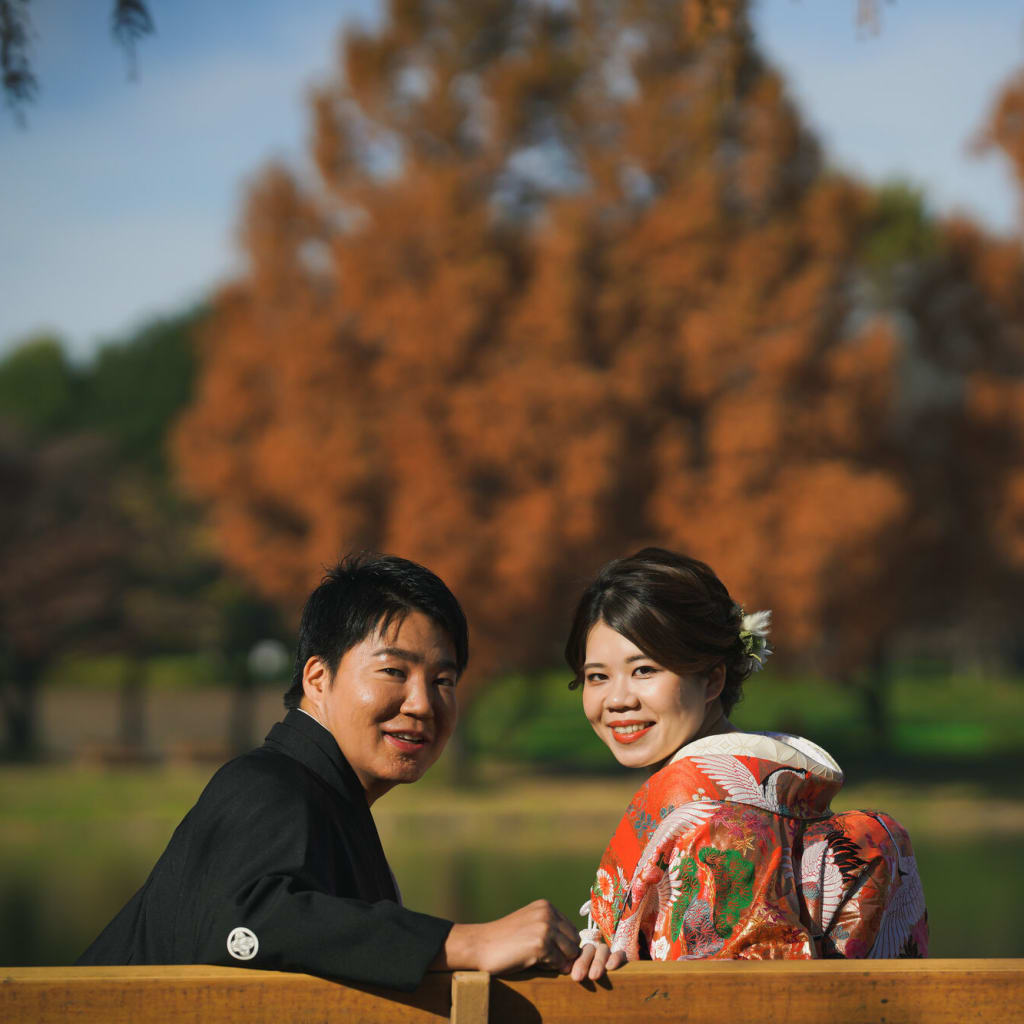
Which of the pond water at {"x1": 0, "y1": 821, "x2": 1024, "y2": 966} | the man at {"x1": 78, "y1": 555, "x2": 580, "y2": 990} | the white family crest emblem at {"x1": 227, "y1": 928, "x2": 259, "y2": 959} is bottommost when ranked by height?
the pond water at {"x1": 0, "y1": 821, "x2": 1024, "y2": 966}

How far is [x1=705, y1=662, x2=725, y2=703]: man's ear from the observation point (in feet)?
7.15

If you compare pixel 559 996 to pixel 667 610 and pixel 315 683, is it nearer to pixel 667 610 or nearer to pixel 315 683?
pixel 315 683

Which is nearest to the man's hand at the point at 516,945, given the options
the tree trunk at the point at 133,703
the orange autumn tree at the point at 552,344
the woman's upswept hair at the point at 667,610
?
the woman's upswept hair at the point at 667,610

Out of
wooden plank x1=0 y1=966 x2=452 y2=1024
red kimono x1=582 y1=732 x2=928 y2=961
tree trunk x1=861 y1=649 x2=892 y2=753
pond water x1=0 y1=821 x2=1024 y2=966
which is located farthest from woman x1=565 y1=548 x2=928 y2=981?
tree trunk x1=861 y1=649 x2=892 y2=753

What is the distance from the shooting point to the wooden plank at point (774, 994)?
138 centimetres

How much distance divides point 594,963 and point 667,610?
0.80 m

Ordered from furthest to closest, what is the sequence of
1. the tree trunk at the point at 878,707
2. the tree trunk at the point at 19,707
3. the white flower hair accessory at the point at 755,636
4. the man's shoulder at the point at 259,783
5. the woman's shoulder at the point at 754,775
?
the tree trunk at the point at 878,707
the tree trunk at the point at 19,707
the white flower hair accessory at the point at 755,636
the woman's shoulder at the point at 754,775
the man's shoulder at the point at 259,783

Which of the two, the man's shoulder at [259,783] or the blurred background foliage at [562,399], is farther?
the blurred background foliage at [562,399]

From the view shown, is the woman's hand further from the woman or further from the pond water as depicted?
the pond water

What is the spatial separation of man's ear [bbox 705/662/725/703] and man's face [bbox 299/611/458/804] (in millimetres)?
515

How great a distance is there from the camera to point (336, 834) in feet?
5.48

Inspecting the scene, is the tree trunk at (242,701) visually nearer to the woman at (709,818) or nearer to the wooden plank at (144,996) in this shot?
the woman at (709,818)

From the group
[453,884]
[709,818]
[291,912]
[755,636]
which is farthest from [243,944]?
[453,884]

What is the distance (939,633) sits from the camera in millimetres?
21812
